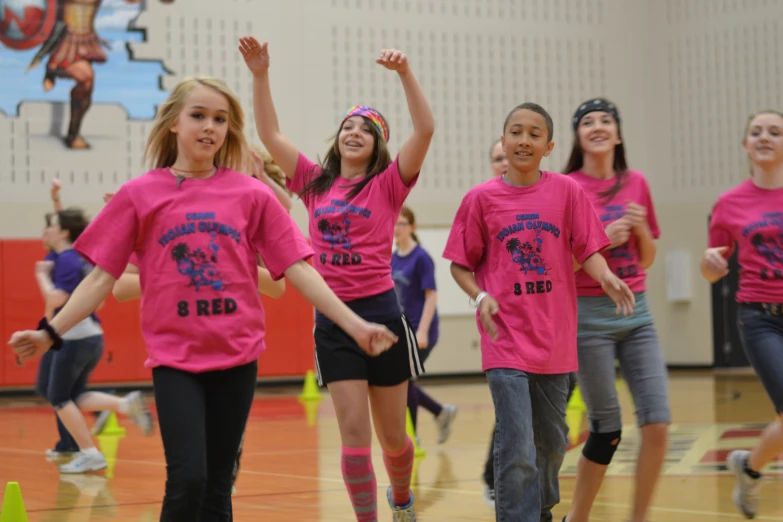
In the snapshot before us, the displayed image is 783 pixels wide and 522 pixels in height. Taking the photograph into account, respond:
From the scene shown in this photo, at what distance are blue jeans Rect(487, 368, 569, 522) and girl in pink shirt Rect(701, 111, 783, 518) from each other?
1572 mm

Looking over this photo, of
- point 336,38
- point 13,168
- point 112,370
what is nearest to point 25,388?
point 112,370

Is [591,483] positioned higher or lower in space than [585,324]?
lower

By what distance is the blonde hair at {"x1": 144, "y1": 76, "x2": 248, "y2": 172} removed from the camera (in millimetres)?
3797

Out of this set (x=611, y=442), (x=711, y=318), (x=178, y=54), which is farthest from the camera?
(x=711, y=318)

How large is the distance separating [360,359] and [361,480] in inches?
20.7

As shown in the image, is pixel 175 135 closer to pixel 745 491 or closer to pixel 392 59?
→ pixel 392 59

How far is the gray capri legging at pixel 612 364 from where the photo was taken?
4875mm

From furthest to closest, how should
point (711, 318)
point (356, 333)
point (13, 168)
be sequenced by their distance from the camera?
point (711, 318) → point (13, 168) → point (356, 333)

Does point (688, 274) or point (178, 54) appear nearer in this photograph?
point (178, 54)

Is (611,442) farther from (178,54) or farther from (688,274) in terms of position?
(688,274)

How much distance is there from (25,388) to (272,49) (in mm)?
6273

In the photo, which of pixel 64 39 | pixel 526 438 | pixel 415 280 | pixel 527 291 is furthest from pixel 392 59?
pixel 64 39

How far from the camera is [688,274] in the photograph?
19.0m

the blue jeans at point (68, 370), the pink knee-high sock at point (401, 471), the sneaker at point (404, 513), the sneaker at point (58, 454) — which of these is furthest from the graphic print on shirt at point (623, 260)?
the sneaker at point (58, 454)
